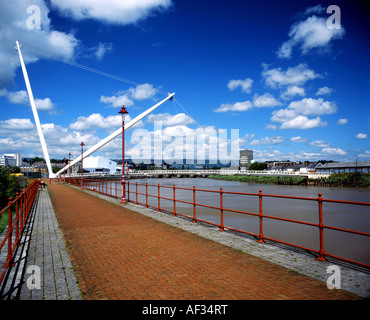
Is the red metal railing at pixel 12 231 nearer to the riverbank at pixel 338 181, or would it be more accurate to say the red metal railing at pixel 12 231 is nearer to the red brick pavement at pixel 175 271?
the red brick pavement at pixel 175 271

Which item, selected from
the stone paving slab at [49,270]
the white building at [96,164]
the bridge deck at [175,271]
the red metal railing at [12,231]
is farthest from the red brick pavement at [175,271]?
the white building at [96,164]

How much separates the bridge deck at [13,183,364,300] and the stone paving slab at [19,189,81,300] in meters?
0.16

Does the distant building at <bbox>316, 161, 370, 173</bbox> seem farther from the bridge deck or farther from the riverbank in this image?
the bridge deck

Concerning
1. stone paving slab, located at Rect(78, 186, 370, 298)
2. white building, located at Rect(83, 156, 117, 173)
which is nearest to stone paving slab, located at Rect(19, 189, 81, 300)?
stone paving slab, located at Rect(78, 186, 370, 298)

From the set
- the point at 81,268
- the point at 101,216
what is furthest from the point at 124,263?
the point at 101,216

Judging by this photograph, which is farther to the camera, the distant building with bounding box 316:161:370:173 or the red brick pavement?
the distant building with bounding box 316:161:370:173

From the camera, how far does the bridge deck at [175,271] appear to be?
4.04 m

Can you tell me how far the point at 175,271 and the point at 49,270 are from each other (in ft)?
6.95

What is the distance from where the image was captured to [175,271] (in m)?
4.95

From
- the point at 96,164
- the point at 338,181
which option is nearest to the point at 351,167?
the point at 338,181

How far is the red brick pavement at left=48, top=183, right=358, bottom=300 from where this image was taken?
4.02 metres
